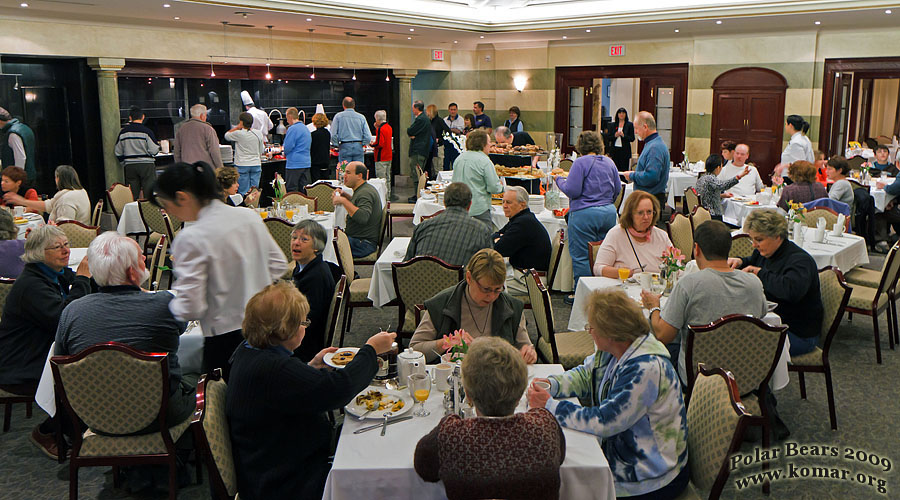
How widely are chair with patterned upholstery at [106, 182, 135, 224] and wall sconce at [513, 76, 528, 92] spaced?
10.2 meters

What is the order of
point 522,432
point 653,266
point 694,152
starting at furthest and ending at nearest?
point 694,152, point 653,266, point 522,432

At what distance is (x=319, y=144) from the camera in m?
12.4

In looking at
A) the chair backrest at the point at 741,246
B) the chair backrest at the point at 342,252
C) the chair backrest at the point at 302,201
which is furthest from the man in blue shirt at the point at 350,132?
the chair backrest at the point at 741,246

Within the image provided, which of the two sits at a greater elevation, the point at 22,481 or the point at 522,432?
the point at 522,432

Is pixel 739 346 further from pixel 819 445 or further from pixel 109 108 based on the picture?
pixel 109 108

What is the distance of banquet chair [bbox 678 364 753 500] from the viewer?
108 inches

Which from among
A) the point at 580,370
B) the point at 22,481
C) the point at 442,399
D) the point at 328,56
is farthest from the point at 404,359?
the point at 328,56

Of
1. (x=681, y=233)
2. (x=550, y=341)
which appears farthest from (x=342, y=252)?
(x=681, y=233)

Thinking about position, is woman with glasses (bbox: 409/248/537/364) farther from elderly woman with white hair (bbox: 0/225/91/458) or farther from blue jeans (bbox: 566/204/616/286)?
blue jeans (bbox: 566/204/616/286)

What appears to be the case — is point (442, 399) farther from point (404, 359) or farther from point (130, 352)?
point (130, 352)

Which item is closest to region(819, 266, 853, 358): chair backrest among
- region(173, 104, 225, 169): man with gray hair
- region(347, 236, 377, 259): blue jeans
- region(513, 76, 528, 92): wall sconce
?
region(347, 236, 377, 259): blue jeans

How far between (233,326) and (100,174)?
366 inches

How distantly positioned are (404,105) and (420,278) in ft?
39.9

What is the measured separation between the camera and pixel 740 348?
3715 mm
